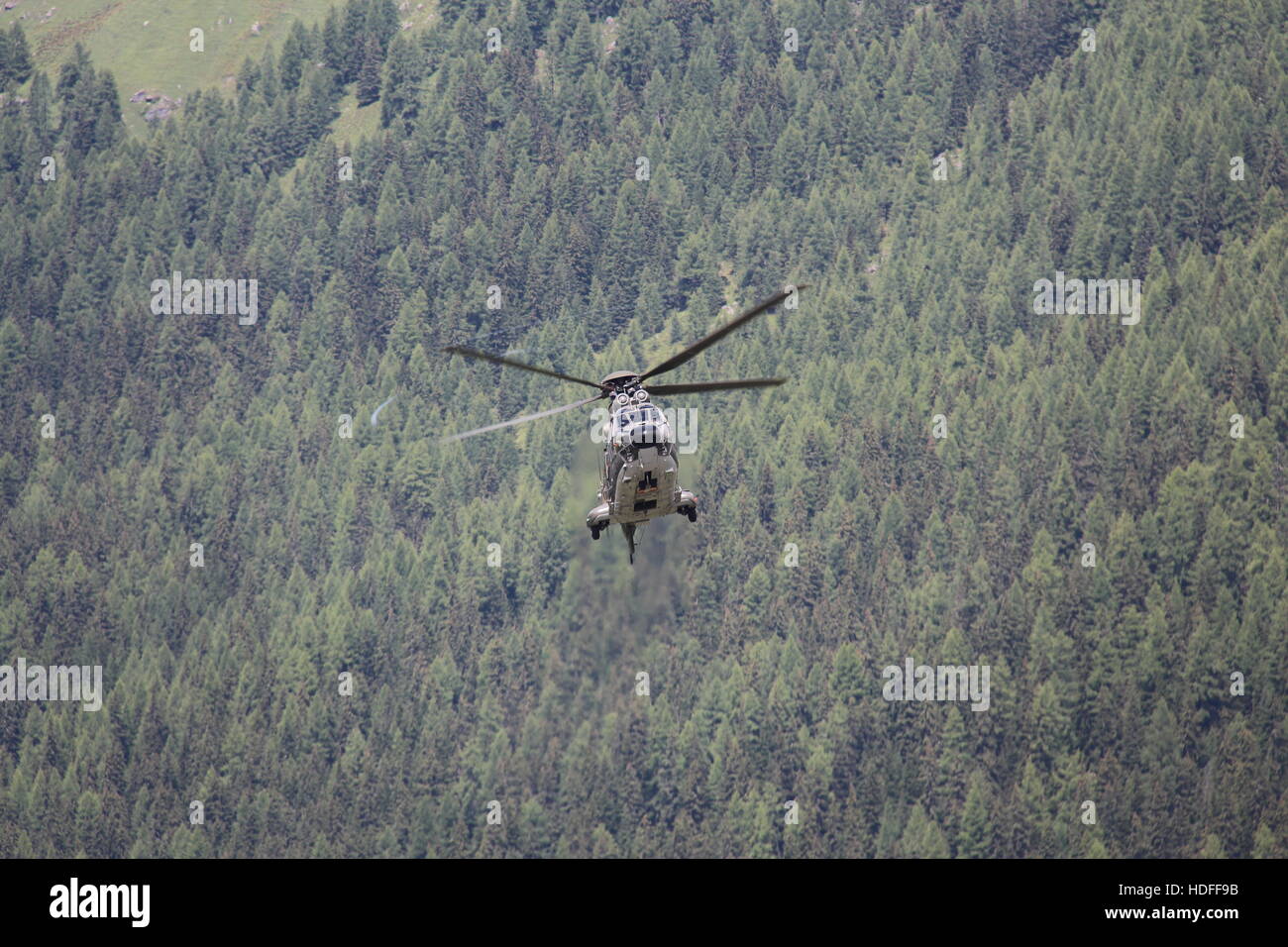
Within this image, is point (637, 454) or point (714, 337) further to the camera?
point (637, 454)

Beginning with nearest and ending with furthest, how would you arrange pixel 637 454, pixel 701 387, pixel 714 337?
pixel 714 337, pixel 701 387, pixel 637 454

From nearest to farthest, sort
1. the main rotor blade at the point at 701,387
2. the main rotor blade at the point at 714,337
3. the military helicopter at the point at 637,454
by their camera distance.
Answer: the main rotor blade at the point at 714,337, the main rotor blade at the point at 701,387, the military helicopter at the point at 637,454

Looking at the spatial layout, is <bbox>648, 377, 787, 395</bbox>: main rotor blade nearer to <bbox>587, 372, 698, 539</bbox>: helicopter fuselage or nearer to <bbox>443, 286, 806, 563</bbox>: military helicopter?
<bbox>443, 286, 806, 563</bbox>: military helicopter

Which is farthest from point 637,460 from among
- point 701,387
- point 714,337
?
point 714,337

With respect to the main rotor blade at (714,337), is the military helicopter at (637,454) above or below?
below

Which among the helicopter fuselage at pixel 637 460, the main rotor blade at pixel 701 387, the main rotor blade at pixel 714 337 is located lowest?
the helicopter fuselage at pixel 637 460

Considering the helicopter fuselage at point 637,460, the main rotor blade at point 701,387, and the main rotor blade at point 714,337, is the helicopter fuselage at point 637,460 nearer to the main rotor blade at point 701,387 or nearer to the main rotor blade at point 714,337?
the main rotor blade at point 701,387

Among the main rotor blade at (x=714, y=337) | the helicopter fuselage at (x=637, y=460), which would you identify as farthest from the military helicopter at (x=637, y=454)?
the main rotor blade at (x=714, y=337)

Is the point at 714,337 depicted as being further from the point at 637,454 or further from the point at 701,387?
the point at 637,454

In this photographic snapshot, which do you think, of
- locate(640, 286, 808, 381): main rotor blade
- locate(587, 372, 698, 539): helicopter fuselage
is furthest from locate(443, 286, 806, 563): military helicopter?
locate(640, 286, 808, 381): main rotor blade

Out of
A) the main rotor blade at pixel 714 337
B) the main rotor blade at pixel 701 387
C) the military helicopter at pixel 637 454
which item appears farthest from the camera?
the military helicopter at pixel 637 454

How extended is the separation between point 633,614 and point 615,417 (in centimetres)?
9419
